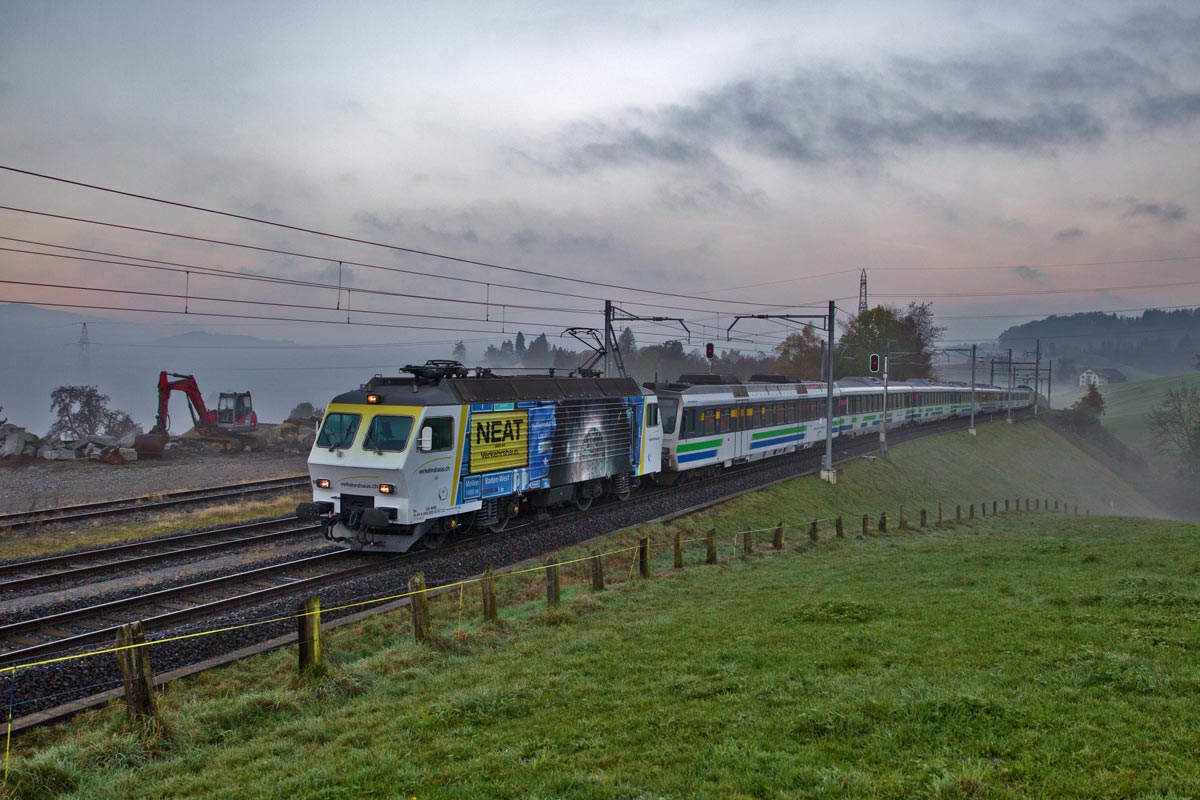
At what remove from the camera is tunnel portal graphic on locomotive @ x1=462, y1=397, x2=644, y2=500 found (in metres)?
18.1

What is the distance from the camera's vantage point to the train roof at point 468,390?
16.8 meters

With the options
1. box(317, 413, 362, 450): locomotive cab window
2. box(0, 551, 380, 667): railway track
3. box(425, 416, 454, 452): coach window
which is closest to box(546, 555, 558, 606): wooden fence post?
box(425, 416, 454, 452): coach window

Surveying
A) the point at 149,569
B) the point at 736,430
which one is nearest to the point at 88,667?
the point at 149,569

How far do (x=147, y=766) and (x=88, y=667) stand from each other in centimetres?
421

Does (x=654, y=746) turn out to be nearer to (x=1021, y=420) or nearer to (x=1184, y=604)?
(x=1184, y=604)

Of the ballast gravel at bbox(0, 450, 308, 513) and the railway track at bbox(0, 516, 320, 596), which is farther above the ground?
the railway track at bbox(0, 516, 320, 596)

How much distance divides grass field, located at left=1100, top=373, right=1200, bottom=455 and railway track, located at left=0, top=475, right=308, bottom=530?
10095 cm

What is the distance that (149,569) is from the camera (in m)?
16.3

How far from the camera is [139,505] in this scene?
24.1m

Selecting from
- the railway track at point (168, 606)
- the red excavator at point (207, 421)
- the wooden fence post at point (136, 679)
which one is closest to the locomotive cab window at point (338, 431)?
the railway track at point (168, 606)

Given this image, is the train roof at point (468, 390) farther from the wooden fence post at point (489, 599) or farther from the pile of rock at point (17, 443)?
the pile of rock at point (17, 443)

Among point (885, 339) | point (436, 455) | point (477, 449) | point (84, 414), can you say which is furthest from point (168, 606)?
point (885, 339)

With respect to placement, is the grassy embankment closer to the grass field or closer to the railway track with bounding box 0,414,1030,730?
the railway track with bounding box 0,414,1030,730

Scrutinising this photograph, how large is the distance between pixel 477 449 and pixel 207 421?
3727 centimetres
